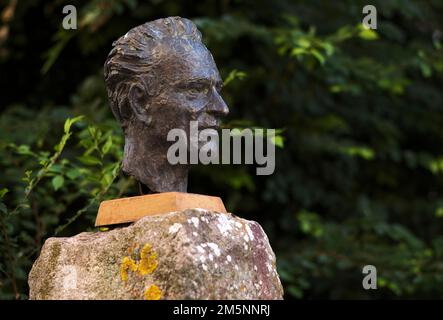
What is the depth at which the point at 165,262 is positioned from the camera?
3.60m

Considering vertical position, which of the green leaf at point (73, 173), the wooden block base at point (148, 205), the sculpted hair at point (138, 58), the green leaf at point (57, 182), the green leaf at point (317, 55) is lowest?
the wooden block base at point (148, 205)

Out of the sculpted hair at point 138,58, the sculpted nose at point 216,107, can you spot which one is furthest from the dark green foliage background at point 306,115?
the sculpted nose at point 216,107

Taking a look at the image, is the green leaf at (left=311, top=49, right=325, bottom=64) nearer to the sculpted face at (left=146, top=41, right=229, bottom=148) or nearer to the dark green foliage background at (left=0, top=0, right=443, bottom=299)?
the dark green foliage background at (left=0, top=0, right=443, bottom=299)

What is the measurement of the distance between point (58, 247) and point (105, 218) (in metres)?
0.23

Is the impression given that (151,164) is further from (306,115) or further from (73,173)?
(306,115)

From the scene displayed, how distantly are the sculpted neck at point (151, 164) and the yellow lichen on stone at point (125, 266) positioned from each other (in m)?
0.43

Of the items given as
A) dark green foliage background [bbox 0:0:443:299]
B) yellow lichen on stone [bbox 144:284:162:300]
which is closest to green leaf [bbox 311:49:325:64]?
dark green foliage background [bbox 0:0:443:299]

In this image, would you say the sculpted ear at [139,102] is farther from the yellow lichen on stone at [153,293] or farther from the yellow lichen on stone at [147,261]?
the yellow lichen on stone at [153,293]

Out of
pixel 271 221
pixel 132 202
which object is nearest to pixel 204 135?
pixel 132 202

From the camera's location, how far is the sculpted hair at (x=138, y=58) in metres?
4.00

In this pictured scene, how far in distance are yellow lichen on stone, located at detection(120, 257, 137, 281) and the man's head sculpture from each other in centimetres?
43

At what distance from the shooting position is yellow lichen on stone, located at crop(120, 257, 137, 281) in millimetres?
3717

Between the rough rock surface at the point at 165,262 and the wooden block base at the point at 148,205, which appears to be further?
the wooden block base at the point at 148,205

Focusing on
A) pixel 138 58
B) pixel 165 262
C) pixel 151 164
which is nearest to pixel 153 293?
pixel 165 262
